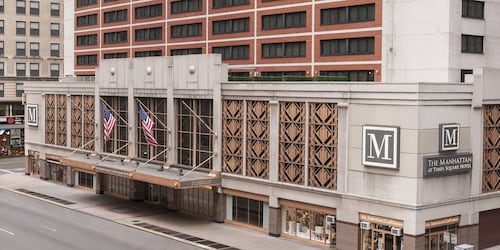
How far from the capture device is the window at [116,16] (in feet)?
279

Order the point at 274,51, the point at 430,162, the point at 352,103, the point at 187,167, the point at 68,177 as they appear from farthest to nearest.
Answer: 1. the point at 68,177
2. the point at 274,51
3. the point at 187,167
4. the point at 352,103
5. the point at 430,162

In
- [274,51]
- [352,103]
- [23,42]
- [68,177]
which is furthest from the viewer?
[23,42]

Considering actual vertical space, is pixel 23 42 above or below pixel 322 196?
above

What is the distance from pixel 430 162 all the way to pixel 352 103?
6388 mm

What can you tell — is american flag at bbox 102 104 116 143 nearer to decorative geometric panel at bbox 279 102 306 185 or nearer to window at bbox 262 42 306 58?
window at bbox 262 42 306 58

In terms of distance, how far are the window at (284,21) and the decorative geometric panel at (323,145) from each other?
59.2ft

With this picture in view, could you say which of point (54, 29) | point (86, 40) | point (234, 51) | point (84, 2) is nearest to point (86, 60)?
point (86, 40)

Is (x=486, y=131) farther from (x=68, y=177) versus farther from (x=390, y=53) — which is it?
(x=68, y=177)

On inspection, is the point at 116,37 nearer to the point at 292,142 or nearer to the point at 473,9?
the point at 292,142

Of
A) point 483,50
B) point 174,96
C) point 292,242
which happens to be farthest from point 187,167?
point 483,50

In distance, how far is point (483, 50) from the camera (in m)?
57.8

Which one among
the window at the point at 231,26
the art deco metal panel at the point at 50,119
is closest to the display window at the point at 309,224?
the window at the point at 231,26

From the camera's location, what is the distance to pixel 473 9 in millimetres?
56156

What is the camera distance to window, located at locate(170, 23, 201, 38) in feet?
245
